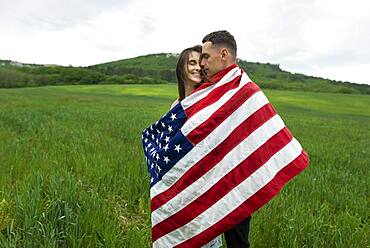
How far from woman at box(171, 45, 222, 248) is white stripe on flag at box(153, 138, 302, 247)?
464 mm

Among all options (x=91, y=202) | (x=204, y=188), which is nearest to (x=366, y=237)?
(x=204, y=188)

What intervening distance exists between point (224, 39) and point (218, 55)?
0.11 m

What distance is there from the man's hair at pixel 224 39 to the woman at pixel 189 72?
0.44 metres

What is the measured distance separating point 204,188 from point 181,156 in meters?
0.25

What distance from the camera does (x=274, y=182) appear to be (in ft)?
7.81

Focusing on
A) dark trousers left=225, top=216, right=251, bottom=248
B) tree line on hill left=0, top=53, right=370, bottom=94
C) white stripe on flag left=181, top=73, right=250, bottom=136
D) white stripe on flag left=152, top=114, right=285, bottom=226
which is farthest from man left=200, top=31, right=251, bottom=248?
tree line on hill left=0, top=53, right=370, bottom=94

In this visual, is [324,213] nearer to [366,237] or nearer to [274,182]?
[366,237]

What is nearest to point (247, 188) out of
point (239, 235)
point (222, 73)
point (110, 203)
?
point (239, 235)

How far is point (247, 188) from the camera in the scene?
239cm

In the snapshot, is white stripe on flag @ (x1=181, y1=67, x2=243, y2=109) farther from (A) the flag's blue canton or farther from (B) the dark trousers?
(B) the dark trousers

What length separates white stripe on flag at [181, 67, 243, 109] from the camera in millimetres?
2436

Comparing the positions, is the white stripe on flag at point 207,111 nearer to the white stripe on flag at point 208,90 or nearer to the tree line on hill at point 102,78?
the white stripe on flag at point 208,90

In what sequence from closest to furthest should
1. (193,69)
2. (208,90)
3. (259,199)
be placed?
(259,199) < (208,90) < (193,69)

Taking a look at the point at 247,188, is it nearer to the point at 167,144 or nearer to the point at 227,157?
the point at 227,157
